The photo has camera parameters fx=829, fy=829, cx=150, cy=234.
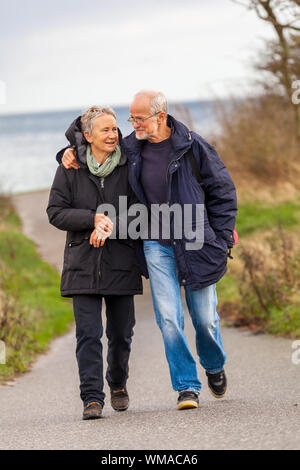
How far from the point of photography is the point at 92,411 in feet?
18.0

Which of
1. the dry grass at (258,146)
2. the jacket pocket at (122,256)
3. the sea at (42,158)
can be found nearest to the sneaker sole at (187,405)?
the jacket pocket at (122,256)

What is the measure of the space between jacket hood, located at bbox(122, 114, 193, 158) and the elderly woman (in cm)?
9

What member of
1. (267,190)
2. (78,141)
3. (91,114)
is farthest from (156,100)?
(267,190)

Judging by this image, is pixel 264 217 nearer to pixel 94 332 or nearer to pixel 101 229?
pixel 94 332

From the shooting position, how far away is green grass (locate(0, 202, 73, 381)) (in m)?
9.41

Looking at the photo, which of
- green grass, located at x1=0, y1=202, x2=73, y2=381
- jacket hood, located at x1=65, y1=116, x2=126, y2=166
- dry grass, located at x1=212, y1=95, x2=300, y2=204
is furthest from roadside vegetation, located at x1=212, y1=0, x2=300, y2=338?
jacket hood, located at x1=65, y1=116, x2=126, y2=166

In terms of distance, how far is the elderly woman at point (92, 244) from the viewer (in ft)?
18.1

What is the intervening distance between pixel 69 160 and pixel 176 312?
1.25m

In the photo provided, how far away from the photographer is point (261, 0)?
38.2 ft

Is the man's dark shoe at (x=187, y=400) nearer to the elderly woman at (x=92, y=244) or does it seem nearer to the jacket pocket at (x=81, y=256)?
the elderly woman at (x=92, y=244)

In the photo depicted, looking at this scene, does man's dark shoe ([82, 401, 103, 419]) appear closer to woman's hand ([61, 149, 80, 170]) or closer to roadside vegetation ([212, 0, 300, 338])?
woman's hand ([61, 149, 80, 170])

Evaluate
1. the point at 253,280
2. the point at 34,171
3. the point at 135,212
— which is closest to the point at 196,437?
the point at 135,212
